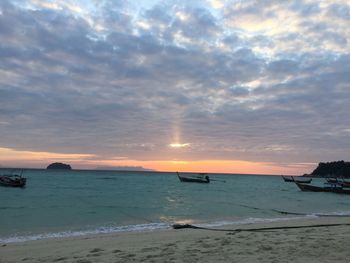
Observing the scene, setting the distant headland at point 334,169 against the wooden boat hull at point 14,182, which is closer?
the wooden boat hull at point 14,182

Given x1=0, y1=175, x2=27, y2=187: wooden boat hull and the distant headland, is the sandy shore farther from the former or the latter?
the distant headland

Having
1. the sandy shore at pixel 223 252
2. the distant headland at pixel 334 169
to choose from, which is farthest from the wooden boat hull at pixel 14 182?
the distant headland at pixel 334 169

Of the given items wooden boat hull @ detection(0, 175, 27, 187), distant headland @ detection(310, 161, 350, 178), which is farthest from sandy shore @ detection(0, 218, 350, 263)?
distant headland @ detection(310, 161, 350, 178)

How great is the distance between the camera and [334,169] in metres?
178

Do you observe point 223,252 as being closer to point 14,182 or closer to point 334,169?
point 14,182

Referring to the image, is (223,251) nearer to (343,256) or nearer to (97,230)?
(343,256)

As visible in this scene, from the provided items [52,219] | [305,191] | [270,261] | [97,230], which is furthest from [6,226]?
[305,191]

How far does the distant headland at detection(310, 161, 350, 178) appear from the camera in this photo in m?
169

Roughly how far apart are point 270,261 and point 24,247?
8118 mm

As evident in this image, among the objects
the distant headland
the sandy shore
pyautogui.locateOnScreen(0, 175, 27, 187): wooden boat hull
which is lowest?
the sandy shore

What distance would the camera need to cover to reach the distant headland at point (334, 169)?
16868cm

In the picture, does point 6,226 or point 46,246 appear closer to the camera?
point 46,246

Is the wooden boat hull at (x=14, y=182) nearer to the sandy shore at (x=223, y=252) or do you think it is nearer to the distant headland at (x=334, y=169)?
the sandy shore at (x=223, y=252)

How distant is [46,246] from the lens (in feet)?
40.6
